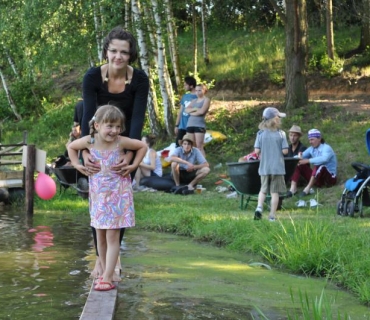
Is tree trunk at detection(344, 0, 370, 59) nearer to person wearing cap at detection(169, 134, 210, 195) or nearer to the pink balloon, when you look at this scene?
person wearing cap at detection(169, 134, 210, 195)

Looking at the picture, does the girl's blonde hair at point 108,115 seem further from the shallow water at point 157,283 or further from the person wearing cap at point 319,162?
the person wearing cap at point 319,162

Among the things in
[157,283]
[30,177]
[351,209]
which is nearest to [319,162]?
[351,209]

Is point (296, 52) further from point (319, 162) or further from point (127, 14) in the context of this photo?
point (319, 162)

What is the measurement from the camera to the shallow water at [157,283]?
20.7 feet

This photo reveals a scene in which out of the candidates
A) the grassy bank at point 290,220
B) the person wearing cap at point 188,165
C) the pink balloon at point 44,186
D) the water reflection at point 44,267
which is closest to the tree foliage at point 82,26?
the grassy bank at point 290,220

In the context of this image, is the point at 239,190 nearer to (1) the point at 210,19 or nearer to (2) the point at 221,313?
(2) the point at 221,313

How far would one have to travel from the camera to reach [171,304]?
645cm

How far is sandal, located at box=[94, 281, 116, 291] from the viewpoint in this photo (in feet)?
21.1

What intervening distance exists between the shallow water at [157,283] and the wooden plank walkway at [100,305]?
0.12 meters

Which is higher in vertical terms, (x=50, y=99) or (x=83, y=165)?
(x=50, y=99)

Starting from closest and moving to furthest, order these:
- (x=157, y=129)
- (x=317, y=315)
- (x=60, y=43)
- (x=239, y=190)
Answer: (x=317, y=315) → (x=239, y=190) → (x=157, y=129) → (x=60, y=43)

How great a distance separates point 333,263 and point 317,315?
3466 mm

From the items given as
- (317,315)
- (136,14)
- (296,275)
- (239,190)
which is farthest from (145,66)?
(317,315)

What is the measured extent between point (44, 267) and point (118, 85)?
217 cm
